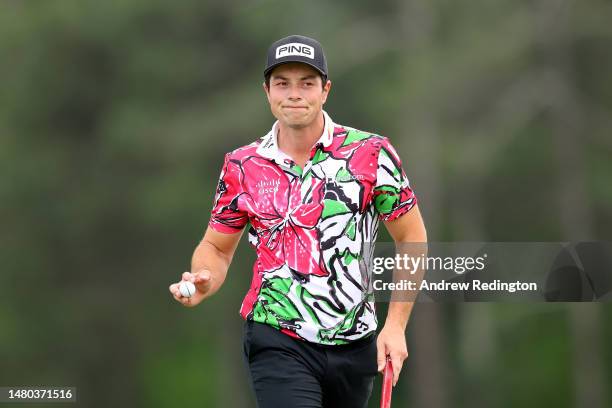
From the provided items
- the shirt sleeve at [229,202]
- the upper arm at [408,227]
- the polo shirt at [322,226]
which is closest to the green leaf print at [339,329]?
the polo shirt at [322,226]

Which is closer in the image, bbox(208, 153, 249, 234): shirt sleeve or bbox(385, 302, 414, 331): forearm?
bbox(385, 302, 414, 331): forearm

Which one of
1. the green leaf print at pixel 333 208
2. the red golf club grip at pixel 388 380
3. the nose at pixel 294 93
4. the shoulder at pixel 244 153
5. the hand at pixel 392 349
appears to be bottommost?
the red golf club grip at pixel 388 380

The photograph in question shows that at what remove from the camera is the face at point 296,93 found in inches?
204

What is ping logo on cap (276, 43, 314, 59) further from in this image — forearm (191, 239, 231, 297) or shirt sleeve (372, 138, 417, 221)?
forearm (191, 239, 231, 297)

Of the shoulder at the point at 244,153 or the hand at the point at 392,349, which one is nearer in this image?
the hand at the point at 392,349

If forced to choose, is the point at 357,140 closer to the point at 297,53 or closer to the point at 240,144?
the point at 297,53

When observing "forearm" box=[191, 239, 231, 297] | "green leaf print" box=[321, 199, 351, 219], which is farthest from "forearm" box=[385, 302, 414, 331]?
"forearm" box=[191, 239, 231, 297]

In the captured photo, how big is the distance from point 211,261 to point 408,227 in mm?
821

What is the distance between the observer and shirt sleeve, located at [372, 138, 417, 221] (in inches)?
204

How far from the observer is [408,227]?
5.29 metres

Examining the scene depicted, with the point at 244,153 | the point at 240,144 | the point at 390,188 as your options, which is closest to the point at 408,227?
A: the point at 390,188

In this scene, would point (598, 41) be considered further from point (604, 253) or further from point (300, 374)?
point (300, 374)

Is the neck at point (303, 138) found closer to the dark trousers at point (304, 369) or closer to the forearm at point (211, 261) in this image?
the forearm at point (211, 261)

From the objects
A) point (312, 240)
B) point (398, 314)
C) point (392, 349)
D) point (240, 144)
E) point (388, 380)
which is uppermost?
point (240, 144)
